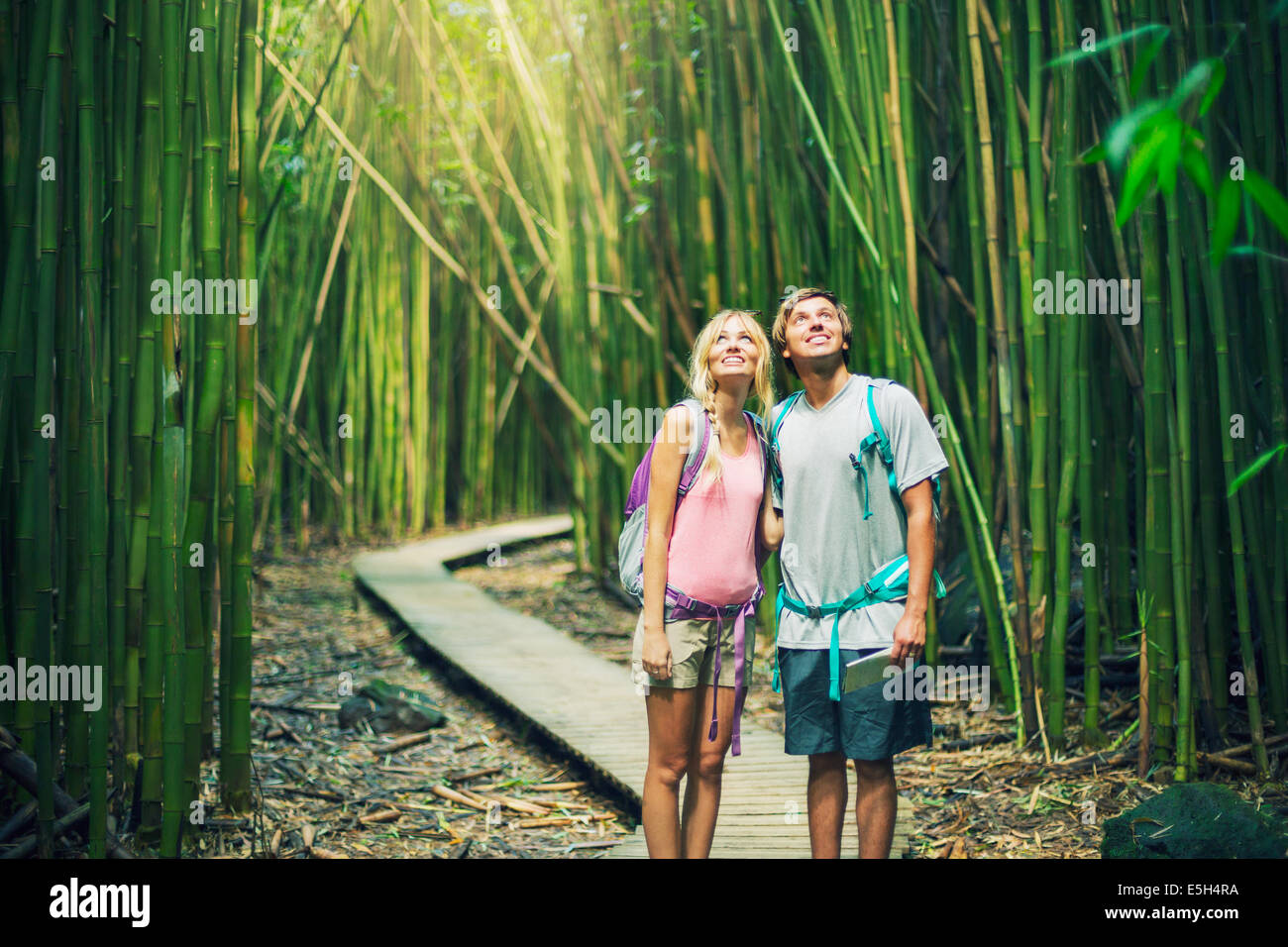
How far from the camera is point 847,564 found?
4.58ft

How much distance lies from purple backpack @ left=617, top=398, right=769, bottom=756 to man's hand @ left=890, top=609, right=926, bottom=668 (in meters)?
0.21

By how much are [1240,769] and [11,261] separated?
2020 mm

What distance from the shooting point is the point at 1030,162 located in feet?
6.24

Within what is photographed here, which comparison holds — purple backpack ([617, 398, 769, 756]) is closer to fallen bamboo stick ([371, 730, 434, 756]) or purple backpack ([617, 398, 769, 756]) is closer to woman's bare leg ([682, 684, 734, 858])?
woman's bare leg ([682, 684, 734, 858])

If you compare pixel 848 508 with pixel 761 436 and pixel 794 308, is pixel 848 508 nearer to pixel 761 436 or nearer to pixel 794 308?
pixel 761 436

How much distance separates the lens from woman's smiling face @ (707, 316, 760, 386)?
4.69 ft

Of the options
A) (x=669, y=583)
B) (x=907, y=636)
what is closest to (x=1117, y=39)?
(x=907, y=636)

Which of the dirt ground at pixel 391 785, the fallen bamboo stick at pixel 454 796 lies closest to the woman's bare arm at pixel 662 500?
the dirt ground at pixel 391 785

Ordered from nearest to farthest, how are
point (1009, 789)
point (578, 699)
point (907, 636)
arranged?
point (907, 636), point (1009, 789), point (578, 699)

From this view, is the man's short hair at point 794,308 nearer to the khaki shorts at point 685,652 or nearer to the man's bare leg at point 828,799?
the khaki shorts at point 685,652

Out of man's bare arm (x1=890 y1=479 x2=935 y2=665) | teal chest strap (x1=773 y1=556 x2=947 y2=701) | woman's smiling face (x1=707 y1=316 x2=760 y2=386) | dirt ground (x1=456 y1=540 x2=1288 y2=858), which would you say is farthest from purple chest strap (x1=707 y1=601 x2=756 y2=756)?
dirt ground (x1=456 y1=540 x2=1288 y2=858)

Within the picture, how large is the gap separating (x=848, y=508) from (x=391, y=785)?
4.18 ft

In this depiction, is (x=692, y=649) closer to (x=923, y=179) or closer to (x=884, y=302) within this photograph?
(x=884, y=302)

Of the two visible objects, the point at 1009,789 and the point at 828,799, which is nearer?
the point at 828,799
